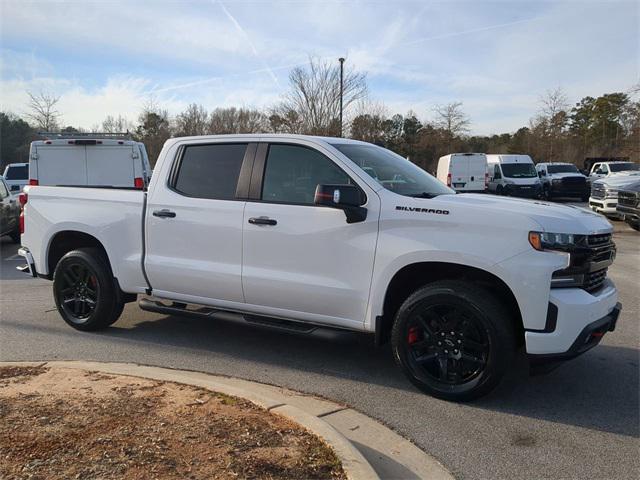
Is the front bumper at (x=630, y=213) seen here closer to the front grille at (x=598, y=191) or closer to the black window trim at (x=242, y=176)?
the front grille at (x=598, y=191)

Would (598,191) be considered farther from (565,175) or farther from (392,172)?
(392,172)

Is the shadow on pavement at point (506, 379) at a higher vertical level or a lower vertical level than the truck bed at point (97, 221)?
lower

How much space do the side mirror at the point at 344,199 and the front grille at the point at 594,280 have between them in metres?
1.65

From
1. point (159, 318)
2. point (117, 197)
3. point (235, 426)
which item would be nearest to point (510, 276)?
point (235, 426)

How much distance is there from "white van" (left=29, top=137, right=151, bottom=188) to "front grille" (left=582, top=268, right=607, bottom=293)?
9459 millimetres

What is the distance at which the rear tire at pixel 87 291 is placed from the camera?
19.1 feet

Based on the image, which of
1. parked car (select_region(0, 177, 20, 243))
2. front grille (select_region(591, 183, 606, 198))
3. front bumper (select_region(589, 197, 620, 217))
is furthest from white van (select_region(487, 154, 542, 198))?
parked car (select_region(0, 177, 20, 243))

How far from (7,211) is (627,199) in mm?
14680

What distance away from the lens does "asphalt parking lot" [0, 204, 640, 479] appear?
3516 millimetres

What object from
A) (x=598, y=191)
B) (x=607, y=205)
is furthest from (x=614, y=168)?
(x=607, y=205)

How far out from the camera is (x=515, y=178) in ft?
90.6

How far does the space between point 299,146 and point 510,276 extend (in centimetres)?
210

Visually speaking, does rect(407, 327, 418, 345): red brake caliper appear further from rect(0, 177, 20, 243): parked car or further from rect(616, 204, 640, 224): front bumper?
rect(616, 204, 640, 224): front bumper

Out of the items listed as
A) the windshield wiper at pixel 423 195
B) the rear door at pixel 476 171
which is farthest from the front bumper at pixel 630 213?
the windshield wiper at pixel 423 195
